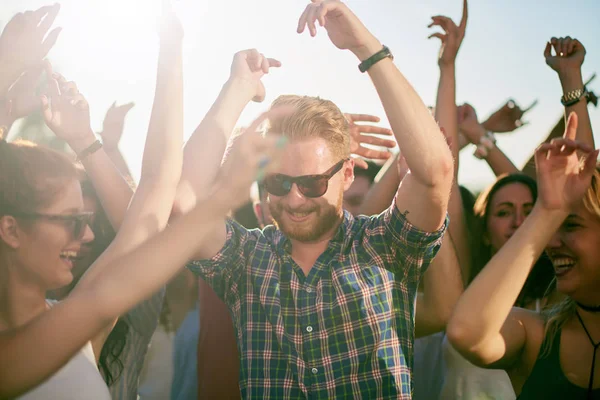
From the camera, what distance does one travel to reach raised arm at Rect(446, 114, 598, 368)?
6.81ft

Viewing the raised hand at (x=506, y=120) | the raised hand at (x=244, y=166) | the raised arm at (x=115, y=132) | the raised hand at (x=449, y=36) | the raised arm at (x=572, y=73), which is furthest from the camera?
the raised hand at (x=506, y=120)

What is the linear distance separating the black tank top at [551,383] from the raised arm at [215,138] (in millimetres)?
1384

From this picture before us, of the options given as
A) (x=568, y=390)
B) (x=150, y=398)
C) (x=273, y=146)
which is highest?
(x=273, y=146)

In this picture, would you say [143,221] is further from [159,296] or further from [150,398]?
[150,398]

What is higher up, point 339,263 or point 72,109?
point 72,109

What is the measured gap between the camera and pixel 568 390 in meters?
2.09

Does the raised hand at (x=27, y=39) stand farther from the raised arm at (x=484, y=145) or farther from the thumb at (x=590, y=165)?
the raised arm at (x=484, y=145)

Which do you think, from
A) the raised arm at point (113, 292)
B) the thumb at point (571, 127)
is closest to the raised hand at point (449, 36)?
the thumb at point (571, 127)

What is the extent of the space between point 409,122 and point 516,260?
66 cm

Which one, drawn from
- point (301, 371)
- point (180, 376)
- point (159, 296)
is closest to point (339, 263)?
point (301, 371)

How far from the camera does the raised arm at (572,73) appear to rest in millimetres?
3648

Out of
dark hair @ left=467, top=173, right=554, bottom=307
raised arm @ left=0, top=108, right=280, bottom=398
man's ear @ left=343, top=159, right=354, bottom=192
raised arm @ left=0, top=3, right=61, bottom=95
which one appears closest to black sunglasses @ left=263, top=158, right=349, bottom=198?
man's ear @ left=343, top=159, right=354, bottom=192

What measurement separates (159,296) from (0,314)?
1109 millimetres

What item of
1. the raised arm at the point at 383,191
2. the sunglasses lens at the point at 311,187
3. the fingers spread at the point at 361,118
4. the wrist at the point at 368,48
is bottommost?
the raised arm at the point at 383,191
